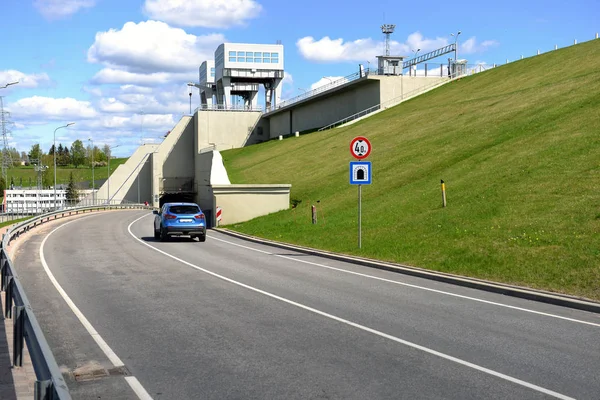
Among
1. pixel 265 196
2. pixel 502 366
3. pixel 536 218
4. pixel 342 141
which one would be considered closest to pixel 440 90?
pixel 342 141

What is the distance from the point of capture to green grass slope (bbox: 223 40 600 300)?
50.2 feet

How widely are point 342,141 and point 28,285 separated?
132 ft

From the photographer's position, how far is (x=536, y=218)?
17703 mm

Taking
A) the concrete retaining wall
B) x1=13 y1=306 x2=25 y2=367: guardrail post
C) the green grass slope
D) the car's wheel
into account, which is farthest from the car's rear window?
x1=13 y1=306 x2=25 y2=367: guardrail post

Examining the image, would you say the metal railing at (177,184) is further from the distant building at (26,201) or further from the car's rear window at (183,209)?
the car's rear window at (183,209)

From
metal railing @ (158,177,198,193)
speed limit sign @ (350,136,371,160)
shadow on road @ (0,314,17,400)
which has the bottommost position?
shadow on road @ (0,314,17,400)

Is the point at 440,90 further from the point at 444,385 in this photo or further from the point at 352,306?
the point at 444,385

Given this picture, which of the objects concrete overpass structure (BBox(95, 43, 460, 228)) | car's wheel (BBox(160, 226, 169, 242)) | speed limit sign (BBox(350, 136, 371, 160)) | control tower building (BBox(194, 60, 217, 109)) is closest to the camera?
speed limit sign (BBox(350, 136, 371, 160))

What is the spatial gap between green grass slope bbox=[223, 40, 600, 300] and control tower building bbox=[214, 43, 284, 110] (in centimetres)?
4533

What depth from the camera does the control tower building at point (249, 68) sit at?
317 feet

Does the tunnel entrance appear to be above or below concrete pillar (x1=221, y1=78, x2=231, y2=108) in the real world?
below

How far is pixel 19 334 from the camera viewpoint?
23.3 ft

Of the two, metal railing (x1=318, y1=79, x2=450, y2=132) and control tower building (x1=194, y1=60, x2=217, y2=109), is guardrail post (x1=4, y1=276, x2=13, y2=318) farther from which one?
control tower building (x1=194, y1=60, x2=217, y2=109)

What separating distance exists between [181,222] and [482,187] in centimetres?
1238
